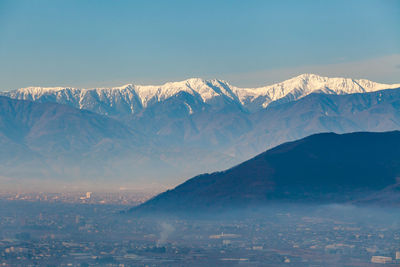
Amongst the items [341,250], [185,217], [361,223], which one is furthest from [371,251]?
[185,217]

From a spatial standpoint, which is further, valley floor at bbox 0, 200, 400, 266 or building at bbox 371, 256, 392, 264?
valley floor at bbox 0, 200, 400, 266

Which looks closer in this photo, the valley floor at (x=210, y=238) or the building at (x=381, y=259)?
the building at (x=381, y=259)

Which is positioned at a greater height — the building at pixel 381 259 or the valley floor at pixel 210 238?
the valley floor at pixel 210 238

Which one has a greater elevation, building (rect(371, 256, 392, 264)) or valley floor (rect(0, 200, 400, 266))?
valley floor (rect(0, 200, 400, 266))

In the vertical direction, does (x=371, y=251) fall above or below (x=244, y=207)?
below

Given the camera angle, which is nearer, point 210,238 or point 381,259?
point 381,259

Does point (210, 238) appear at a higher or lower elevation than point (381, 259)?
higher

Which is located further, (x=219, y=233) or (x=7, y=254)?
(x=219, y=233)

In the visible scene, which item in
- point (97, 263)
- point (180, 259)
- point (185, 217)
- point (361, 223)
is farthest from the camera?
point (185, 217)

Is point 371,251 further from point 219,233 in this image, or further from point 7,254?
Result: point 7,254

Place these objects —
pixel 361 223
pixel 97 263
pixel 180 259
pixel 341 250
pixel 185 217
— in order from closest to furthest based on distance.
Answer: pixel 97 263 < pixel 180 259 < pixel 341 250 < pixel 361 223 < pixel 185 217
